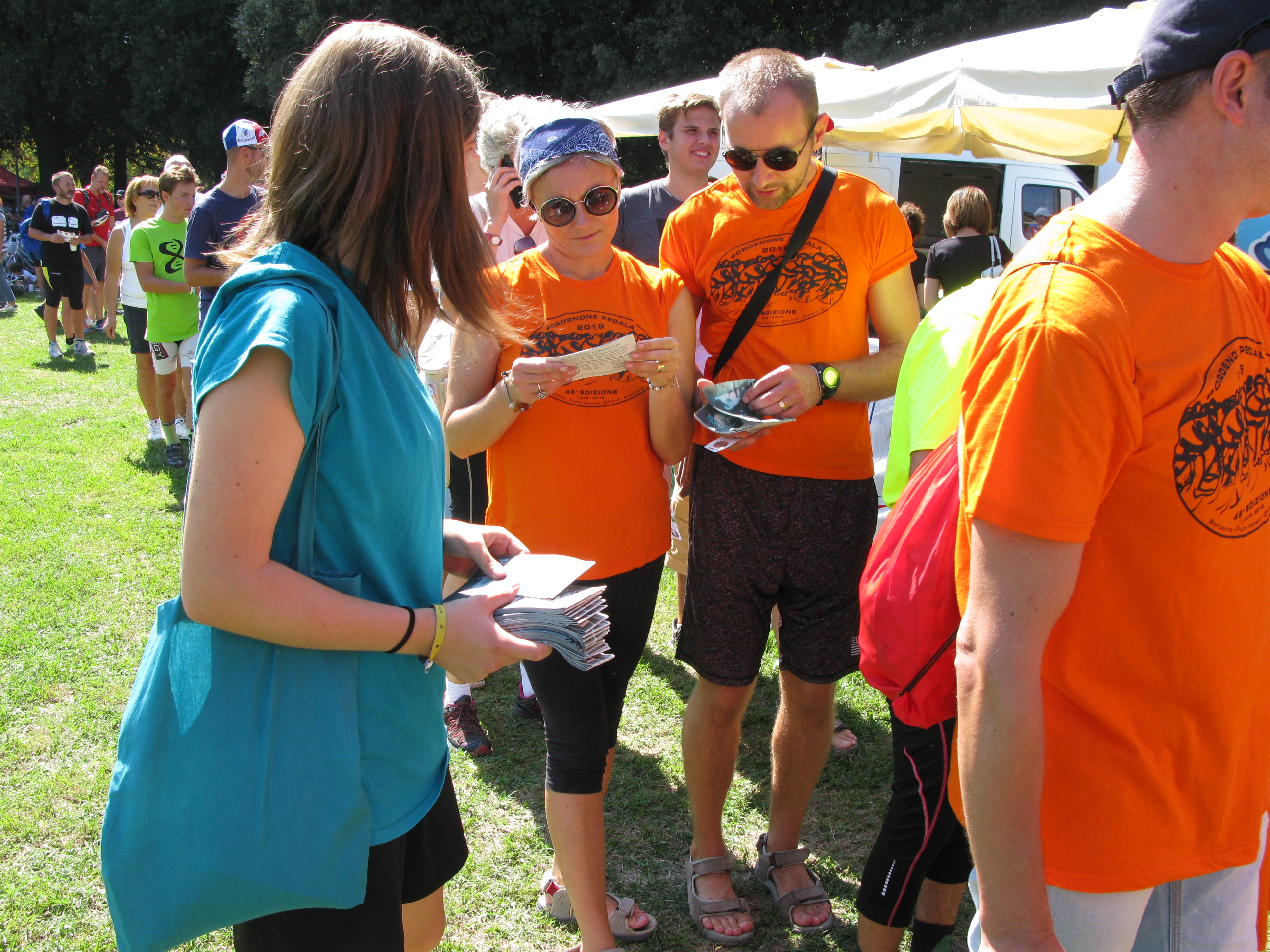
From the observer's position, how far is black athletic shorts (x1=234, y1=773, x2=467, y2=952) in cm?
145

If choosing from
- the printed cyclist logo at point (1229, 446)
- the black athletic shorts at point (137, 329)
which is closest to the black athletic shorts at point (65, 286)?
the black athletic shorts at point (137, 329)

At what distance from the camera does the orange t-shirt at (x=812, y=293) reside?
2.63 m

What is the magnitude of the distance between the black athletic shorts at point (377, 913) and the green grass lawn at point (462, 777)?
3.90ft

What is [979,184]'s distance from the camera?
12625mm

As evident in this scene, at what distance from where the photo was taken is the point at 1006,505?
1.17m

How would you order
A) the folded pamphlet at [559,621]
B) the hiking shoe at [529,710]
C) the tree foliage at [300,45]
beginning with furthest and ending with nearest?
the tree foliage at [300,45] < the hiking shoe at [529,710] < the folded pamphlet at [559,621]

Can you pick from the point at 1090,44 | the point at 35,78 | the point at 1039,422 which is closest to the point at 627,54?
the point at 1090,44

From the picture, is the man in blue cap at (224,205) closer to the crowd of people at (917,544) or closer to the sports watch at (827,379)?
the sports watch at (827,379)

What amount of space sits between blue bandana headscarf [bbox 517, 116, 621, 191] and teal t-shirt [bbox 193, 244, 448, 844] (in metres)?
1.01

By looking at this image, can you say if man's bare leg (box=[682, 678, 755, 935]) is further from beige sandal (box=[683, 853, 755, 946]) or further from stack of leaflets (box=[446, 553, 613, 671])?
stack of leaflets (box=[446, 553, 613, 671])

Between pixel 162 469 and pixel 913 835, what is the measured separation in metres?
6.80

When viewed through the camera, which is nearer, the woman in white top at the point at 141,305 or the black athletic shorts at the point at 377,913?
the black athletic shorts at the point at 377,913

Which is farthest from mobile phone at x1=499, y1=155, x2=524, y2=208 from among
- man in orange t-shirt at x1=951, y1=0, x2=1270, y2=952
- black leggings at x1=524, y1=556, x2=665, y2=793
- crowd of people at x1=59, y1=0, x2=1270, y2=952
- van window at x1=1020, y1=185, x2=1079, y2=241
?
van window at x1=1020, y1=185, x2=1079, y2=241

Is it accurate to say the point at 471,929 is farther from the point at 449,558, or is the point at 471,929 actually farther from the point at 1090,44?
the point at 1090,44
